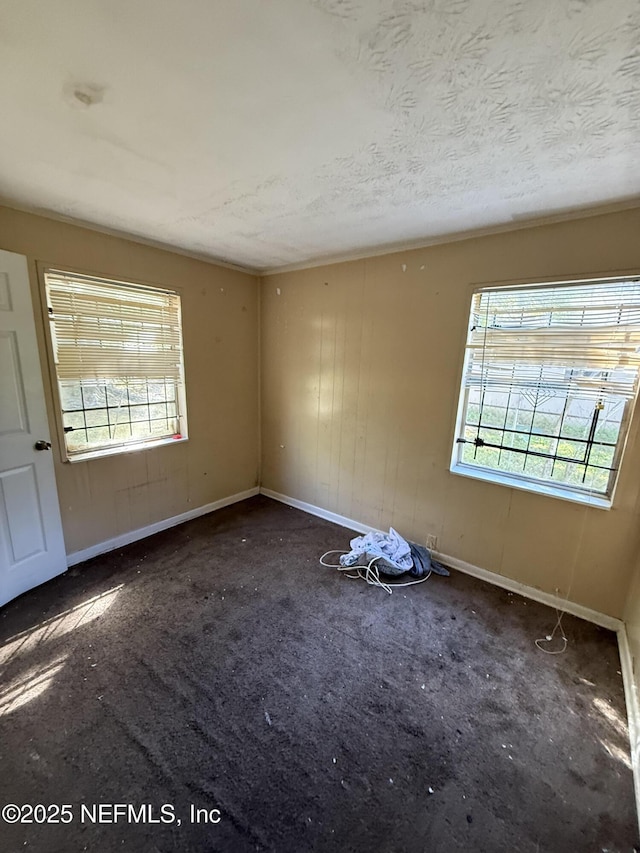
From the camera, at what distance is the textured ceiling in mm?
869

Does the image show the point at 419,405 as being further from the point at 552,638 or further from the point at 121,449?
the point at 121,449

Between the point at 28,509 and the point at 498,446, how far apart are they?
3222mm

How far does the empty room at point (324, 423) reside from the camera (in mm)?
1067

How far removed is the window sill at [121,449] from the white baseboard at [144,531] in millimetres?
704

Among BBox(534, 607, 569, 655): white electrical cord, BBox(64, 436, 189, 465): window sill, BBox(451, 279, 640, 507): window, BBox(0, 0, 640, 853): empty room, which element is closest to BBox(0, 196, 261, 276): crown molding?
BBox(0, 0, 640, 853): empty room

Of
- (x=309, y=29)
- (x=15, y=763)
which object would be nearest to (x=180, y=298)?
(x=309, y=29)

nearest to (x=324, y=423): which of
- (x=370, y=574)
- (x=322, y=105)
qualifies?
(x=370, y=574)

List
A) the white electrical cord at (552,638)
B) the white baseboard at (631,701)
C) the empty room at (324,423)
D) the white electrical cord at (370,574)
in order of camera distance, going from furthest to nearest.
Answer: the white electrical cord at (370,574)
the white electrical cord at (552,638)
the white baseboard at (631,701)
the empty room at (324,423)

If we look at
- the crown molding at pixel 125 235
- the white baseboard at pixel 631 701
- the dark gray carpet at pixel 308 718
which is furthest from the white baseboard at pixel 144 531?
the white baseboard at pixel 631 701

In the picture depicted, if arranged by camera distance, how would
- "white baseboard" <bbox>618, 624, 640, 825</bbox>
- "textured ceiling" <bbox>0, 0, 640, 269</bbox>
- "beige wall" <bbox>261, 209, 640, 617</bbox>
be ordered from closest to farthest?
"textured ceiling" <bbox>0, 0, 640, 269</bbox> → "white baseboard" <bbox>618, 624, 640, 825</bbox> → "beige wall" <bbox>261, 209, 640, 617</bbox>

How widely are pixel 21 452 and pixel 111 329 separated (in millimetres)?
1050

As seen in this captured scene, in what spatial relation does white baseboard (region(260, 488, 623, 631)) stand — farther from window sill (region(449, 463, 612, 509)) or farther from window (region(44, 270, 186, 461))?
window (region(44, 270, 186, 461))

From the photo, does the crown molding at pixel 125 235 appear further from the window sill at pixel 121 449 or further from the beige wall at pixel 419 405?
the window sill at pixel 121 449

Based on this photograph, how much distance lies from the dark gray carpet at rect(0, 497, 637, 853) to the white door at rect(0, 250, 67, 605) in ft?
0.82
